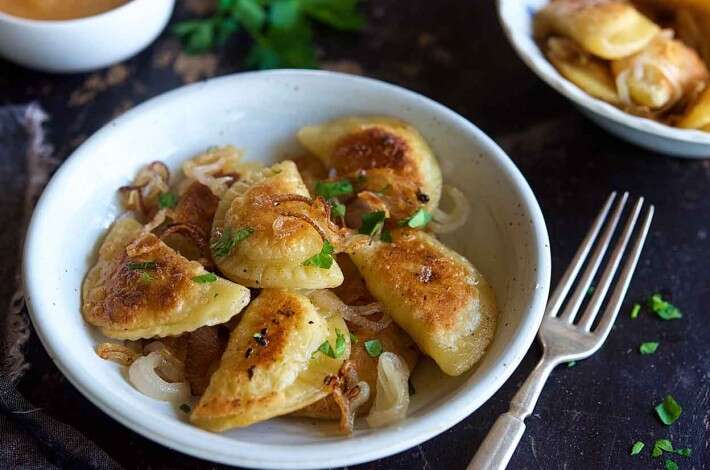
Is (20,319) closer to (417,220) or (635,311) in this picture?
(417,220)

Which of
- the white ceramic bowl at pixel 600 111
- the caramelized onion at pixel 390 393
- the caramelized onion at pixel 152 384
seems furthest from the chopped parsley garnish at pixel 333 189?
the white ceramic bowl at pixel 600 111

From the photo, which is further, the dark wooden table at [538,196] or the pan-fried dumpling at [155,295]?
the dark wooden table at [538,196]

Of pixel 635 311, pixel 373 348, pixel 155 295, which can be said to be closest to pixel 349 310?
pixel 373 348

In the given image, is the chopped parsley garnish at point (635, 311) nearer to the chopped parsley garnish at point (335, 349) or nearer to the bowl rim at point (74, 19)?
the chopped parsley garnish at point (335, 349)

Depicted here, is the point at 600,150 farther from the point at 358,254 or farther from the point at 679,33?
the point at 358,254

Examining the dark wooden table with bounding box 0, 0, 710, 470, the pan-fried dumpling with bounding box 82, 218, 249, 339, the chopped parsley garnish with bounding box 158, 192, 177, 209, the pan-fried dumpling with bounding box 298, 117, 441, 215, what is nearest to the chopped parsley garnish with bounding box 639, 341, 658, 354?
the dark wooden table with bounding box 0, 0, 710, 470

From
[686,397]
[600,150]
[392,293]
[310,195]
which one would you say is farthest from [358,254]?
[600,150]
